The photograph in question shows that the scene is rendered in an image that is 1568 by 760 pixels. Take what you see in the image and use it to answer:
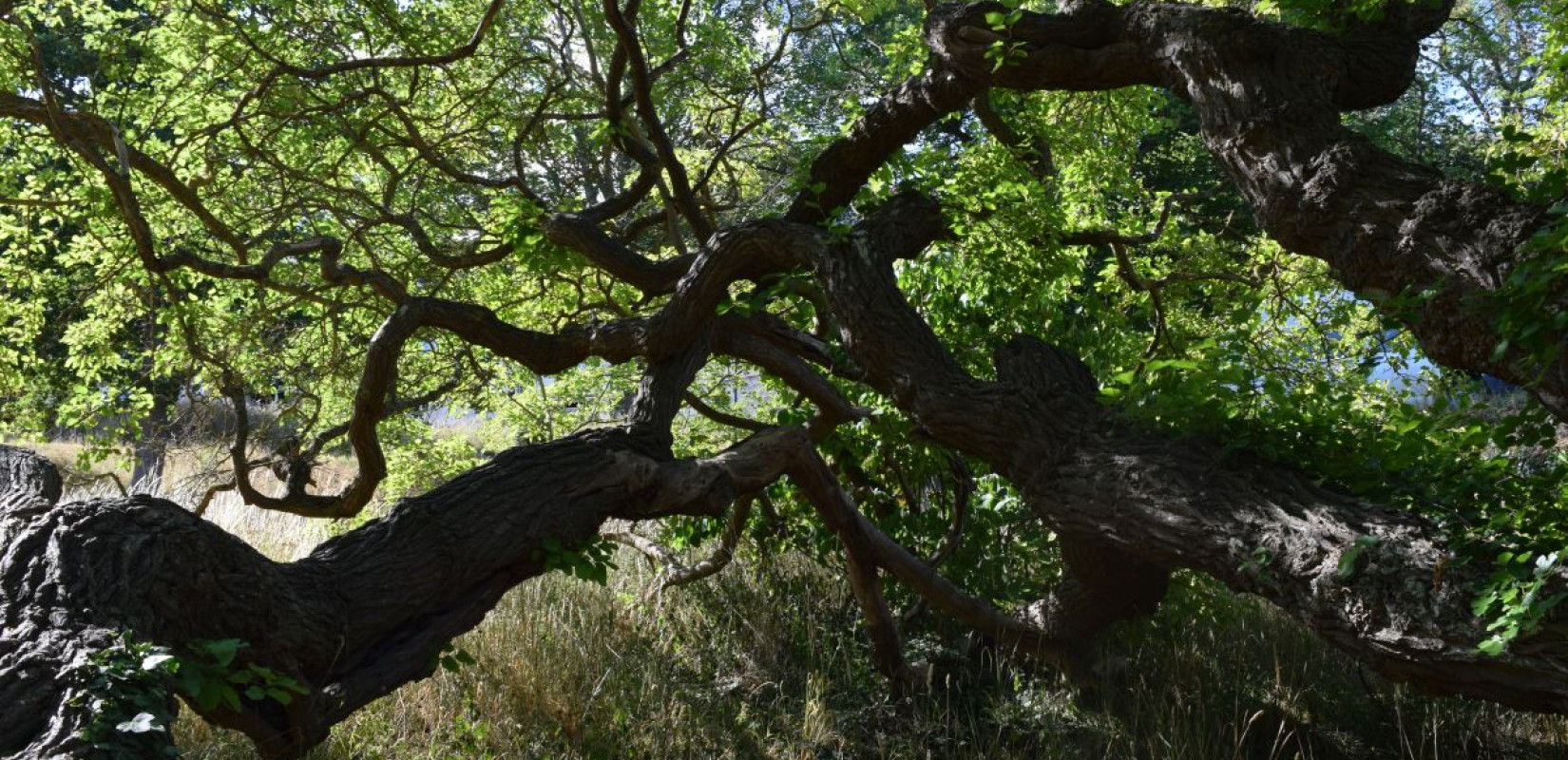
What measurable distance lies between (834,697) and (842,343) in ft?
5.69

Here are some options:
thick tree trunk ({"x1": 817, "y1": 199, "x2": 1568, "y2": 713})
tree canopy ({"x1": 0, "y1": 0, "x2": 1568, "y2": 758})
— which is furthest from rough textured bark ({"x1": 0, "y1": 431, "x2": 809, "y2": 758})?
thick tree trunk ({"x1": 817, "y1": 199, "x2": 1568, "y2": 713})

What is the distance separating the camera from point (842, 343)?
5.63 metres

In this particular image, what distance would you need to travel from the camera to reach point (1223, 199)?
58.4ft

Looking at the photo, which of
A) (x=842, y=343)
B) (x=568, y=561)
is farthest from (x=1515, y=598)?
(x=842, y=343)

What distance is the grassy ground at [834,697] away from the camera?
5309 millimetres

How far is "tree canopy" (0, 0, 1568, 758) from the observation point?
10.9ft

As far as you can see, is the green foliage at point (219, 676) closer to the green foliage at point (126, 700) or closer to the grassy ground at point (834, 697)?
the green foliage at point (126, 700)

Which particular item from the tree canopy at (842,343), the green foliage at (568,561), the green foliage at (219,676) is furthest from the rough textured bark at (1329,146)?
the green foliage at (219,676)

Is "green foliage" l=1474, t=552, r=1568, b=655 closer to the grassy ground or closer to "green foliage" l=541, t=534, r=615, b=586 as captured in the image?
the grassy ground

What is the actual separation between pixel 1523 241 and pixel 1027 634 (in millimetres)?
3229

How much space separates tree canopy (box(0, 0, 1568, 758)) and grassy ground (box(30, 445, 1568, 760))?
344 mm

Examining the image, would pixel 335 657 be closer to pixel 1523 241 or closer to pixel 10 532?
pixel 10 532

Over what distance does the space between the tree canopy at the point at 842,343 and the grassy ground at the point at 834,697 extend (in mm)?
344

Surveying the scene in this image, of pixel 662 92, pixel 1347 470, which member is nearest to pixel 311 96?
pixel 662 92
